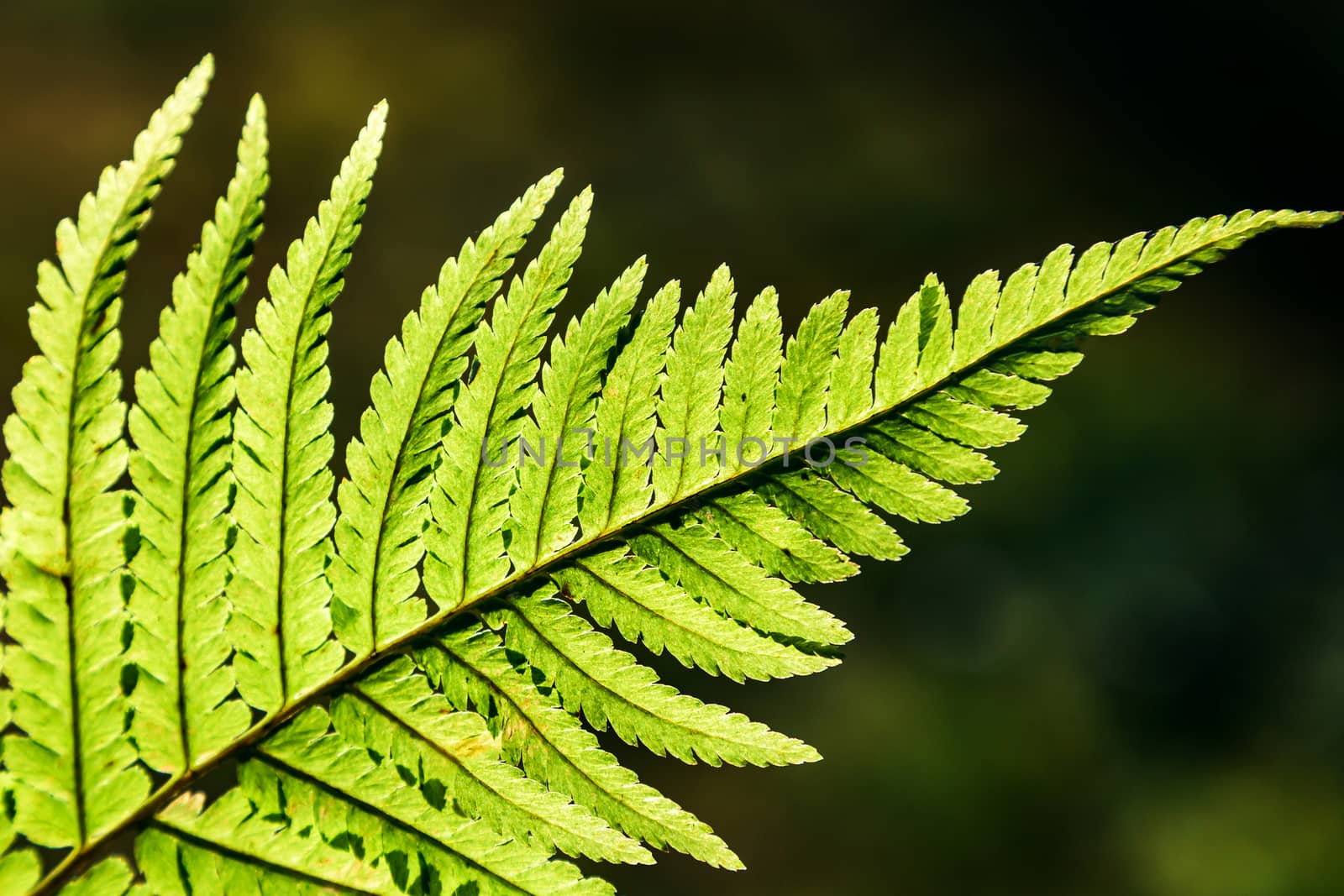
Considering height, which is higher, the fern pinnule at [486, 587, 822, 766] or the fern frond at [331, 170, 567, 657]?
the fern frond at [331, 170, 567, 657]

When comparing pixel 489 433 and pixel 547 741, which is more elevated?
pixel 489 433

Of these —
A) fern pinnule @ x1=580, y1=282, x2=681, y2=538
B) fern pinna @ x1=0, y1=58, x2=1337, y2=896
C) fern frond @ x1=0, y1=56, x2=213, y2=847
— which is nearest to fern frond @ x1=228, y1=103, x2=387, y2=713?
fern pinna @ x1=0, y1=58, x2=1337, y2=896

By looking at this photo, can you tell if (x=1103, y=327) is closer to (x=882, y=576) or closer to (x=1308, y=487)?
(x=882, y=576)

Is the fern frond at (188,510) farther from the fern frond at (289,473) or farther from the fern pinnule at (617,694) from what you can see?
the fern pinnule at (617,694)

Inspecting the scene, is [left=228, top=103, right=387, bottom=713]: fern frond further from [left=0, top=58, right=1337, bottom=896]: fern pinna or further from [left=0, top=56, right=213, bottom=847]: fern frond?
[left=0, top=56, right=213, bottom=847]: fern frond

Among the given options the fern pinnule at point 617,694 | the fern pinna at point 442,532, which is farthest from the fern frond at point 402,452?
the fern pinnule at point 617,694

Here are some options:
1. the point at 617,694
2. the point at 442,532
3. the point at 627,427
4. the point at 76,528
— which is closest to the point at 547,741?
the point at 617,694

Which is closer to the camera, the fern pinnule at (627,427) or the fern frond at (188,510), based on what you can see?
the fern frond at (188,510)

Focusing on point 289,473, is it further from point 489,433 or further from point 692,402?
point 692,402
